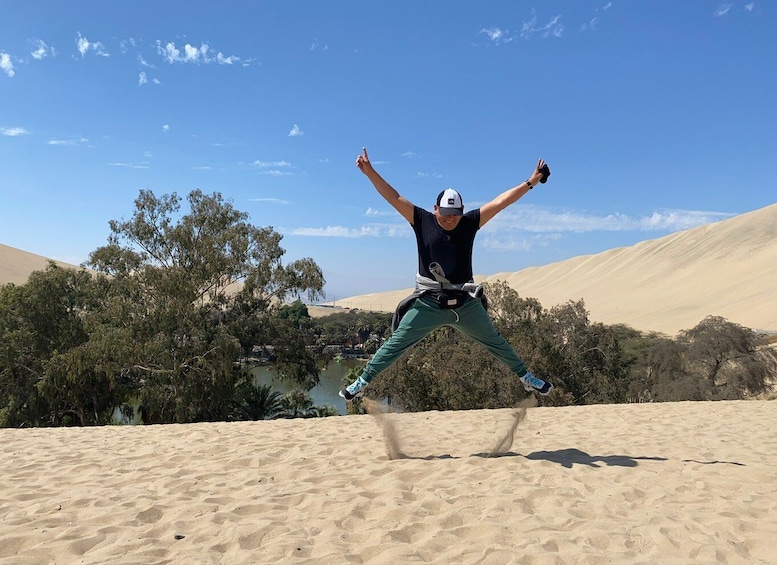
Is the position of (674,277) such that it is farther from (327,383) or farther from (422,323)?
(422,323)

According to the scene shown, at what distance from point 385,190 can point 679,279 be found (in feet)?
312

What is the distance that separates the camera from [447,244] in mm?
4547

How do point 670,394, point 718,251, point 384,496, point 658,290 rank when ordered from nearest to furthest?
1. point 384,496
2. point 670,394
3. point 658,290
4. point 718,251

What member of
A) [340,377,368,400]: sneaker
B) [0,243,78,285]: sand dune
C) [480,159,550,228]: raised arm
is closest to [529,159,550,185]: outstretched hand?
[480,159,550,228]: raised arm

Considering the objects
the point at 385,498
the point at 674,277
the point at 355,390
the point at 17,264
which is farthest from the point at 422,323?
the point at 17,264

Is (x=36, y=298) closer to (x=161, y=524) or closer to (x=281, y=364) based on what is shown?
(x=281, y=364)

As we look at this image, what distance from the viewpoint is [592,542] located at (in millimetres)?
3090

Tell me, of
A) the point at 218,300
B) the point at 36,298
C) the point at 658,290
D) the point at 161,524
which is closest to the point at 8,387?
the point at 36,298

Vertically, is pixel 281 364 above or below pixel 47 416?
above

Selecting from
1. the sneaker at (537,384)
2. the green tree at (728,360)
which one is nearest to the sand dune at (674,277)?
the green tree at (728,360)

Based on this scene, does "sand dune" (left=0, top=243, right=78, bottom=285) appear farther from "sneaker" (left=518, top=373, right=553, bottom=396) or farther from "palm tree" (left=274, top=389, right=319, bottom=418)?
"sneaker" (left=518, top=373, right=553, bottom=396)

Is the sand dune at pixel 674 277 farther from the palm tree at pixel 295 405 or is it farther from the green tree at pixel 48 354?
the green tree at pixel 48 354

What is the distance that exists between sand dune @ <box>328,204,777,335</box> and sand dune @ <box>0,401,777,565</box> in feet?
152

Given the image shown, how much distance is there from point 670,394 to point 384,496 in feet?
63.4
